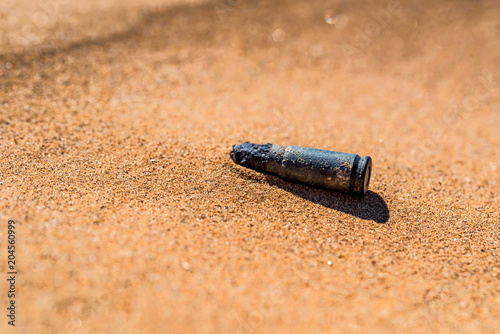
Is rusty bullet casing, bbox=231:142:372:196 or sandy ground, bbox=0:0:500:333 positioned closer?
sandy ground, bbox=0:0:500:333

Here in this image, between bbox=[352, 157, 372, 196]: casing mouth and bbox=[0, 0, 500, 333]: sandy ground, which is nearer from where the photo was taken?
bbox=[0, 0, 500, 333]: sandy ground

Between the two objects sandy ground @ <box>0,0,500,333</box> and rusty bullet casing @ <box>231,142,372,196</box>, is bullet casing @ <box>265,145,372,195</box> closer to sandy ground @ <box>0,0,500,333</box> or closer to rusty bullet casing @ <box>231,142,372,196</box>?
rusty bullet casing @ <box>231,142,372,196</box>

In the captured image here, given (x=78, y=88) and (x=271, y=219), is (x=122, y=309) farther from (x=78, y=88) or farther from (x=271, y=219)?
(x=78, y=88)

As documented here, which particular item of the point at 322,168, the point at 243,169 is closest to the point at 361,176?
the point at 322,168

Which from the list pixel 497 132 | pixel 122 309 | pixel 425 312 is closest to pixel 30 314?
pixel 122 309

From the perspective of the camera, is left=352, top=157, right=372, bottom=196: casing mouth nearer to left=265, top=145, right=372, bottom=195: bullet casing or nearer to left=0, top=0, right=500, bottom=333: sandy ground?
left=265, top=145, right=372, bottom=195: bullet casing

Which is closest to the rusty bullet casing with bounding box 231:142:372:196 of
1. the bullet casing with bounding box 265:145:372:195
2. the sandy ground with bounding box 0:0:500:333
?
the bullet casing with bounding box 265:145:372:195

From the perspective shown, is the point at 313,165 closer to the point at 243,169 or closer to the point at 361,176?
the point at 361,176
